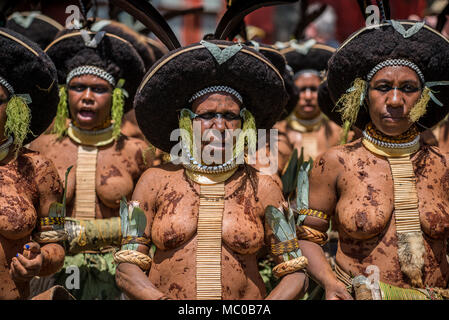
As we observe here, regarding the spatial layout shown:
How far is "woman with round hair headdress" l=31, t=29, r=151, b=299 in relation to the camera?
484 cm

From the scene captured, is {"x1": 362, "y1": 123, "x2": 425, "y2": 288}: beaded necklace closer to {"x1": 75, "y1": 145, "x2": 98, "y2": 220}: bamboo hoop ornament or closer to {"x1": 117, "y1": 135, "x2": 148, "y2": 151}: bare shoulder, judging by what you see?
{"x1": 117, "y1": 135, "x2": 148, "y2": 151}: bare shoulder

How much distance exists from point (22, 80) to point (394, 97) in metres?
2.35

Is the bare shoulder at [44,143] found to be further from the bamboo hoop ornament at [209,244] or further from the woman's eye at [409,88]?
the woman's eye at [409,88]

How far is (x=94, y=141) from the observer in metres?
5.02

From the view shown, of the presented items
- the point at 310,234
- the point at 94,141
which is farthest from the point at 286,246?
the point at 94,141

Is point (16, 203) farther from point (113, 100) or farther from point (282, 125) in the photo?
point (282, 125)

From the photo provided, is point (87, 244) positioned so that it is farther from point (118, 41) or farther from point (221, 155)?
point (118, 41)

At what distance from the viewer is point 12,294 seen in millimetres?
3475

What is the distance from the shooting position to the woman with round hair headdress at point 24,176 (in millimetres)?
3461

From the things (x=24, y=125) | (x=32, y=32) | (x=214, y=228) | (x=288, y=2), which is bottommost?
(x=214, y=228)

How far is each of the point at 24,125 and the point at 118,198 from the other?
1.32 m

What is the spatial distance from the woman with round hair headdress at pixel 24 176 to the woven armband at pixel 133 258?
1.50 feet

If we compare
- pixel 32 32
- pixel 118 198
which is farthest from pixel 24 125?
pixel 32 32

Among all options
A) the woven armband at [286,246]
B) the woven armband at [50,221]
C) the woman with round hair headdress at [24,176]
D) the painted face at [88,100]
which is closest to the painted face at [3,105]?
the woman with round hair headdress at [24,176]
